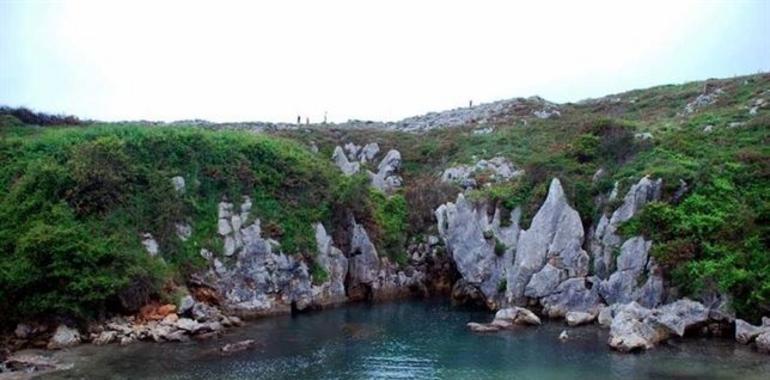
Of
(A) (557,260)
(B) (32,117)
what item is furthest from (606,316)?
(B) (32,117)

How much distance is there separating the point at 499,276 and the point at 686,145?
18.3 meters

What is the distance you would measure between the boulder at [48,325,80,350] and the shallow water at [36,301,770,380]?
137 centimetres

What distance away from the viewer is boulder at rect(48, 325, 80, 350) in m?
40.0

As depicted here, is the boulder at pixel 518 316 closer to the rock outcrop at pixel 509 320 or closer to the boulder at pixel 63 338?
the rock outcrop at pixel 509 320

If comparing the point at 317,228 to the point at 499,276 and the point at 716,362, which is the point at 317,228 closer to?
the point at 499,276

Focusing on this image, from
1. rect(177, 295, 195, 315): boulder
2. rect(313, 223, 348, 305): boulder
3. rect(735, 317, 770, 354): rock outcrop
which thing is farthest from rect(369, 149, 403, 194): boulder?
rect(735, 317, 770, 354): rock outcrop

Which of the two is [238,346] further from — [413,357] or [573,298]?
[573,298]

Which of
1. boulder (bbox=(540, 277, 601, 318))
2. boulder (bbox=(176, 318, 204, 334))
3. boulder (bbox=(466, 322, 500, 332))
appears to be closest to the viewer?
boulder (bbox=(176, 318, 204, 334))

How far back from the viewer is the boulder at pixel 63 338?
40000mm

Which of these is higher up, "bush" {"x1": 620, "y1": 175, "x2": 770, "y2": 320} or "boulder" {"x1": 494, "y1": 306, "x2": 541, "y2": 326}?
"bush" {"x1": 620, "y1": 175, "x2": 770, "y2": 320}

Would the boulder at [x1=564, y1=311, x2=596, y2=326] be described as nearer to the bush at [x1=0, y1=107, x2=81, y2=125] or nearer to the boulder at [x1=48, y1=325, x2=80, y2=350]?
the boulder at [x1=48, y1=325, x2=80, y2=350]

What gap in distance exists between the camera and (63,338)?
4056cm

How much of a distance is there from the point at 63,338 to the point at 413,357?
20.8m

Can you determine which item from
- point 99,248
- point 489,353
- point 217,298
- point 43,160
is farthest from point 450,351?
point 43,160
